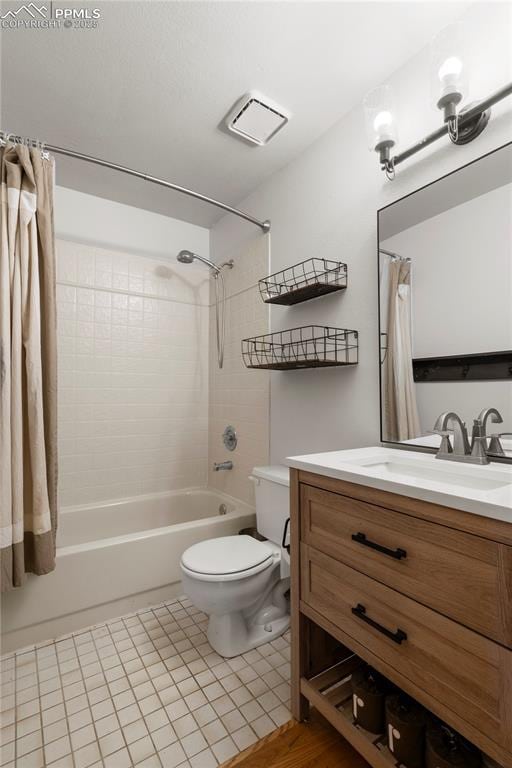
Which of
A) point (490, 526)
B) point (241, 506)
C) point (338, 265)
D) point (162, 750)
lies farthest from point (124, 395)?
point (490, 526)

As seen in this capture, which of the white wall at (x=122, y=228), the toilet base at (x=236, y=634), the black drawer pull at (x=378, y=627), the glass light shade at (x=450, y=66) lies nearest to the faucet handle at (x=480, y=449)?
the black drawer pull at (x=378, y=627)

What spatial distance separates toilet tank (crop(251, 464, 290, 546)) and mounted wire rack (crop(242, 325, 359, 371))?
535 millimetres

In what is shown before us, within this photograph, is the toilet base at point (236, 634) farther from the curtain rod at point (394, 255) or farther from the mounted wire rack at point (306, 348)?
the curtain rod at point (394, 255)

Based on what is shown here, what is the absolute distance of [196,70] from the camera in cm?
145

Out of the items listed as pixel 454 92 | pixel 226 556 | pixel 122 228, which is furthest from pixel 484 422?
pixel 122 228

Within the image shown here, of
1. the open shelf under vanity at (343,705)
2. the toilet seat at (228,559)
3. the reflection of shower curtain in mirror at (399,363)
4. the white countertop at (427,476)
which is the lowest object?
the open shelf under vanity at (343,705)

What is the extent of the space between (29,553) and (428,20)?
8.34 feet

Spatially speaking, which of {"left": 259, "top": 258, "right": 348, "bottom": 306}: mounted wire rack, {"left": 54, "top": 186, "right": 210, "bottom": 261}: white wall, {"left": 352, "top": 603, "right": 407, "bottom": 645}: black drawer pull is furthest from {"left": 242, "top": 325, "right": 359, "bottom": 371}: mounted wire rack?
{"left": 54, "top": 186, "right": 210, "bottom": 261}: white wall

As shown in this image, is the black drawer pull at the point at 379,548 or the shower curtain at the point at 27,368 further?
the shower curtain at the point at 27,368

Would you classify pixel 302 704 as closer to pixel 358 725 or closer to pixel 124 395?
pixel 358 725

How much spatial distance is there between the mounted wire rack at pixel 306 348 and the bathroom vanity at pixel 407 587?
0.54 m

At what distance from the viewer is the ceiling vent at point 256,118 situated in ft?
5.22

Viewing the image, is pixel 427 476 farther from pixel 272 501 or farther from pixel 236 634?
pixel 236 634

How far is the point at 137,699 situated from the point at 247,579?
538 millimetres
